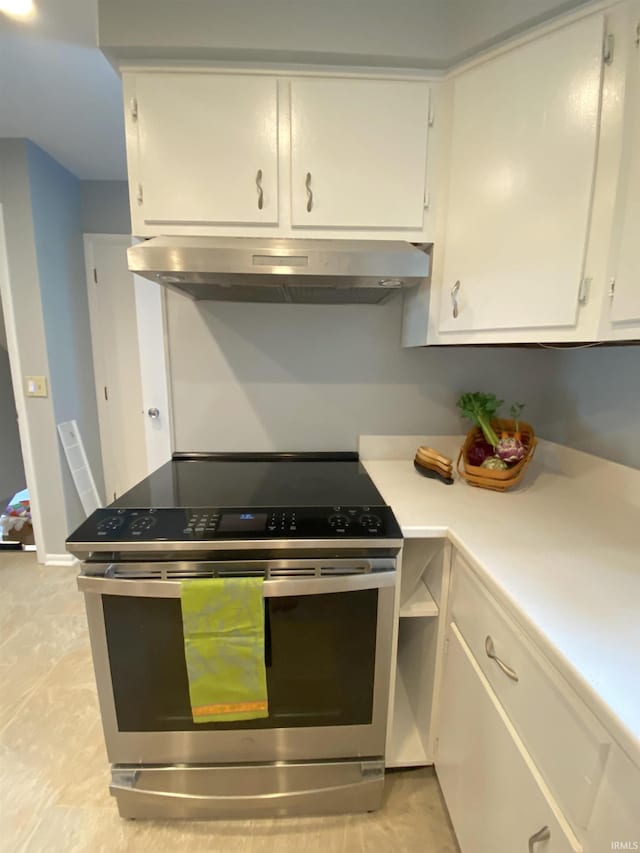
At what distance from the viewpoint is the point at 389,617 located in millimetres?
979

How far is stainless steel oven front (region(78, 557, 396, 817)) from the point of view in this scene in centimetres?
93

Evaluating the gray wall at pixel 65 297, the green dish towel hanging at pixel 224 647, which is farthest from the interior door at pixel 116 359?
the green dish towel hanging at pixel 224 647

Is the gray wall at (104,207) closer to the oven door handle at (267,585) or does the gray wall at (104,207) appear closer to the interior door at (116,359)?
the interior door at (116,359)

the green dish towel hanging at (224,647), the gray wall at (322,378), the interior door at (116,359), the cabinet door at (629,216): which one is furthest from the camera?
the interior door at (116,359)

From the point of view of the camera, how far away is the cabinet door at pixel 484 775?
0.63 meters

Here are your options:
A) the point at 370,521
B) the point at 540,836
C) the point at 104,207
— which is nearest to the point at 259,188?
the point at 370,521

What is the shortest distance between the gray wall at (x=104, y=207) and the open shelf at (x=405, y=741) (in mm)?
3097

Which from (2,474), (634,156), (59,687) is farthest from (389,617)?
(2,474)

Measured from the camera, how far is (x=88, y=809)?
1114 mm

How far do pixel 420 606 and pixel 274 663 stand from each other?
0.44m

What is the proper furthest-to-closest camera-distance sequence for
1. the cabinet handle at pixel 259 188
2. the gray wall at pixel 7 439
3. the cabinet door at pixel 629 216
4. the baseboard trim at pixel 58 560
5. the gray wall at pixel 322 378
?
the gray wall at pixel 7 439 → the baseboard trim at pixel 58 560 → the gray wall at pixel 322 378 → the cabinet handle at pixel 259 188 → the cabinet door at pixel 629 216

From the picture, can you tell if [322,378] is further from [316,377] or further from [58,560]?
[58,560]

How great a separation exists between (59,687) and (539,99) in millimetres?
2600

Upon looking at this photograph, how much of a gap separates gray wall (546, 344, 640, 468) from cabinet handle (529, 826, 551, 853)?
0.99 meters
